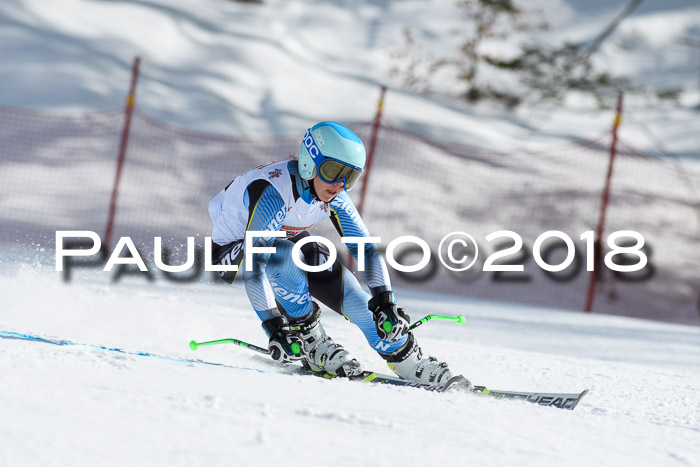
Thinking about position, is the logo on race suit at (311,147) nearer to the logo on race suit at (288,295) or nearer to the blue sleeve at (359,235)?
the blue sleeve at (359,235)

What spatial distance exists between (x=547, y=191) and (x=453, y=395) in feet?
31.8

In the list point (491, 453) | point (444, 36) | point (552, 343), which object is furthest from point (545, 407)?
point (444, 36)

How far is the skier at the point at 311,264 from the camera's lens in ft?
10.4

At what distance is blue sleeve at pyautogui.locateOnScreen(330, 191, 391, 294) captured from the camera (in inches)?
131

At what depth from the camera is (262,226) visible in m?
3.14

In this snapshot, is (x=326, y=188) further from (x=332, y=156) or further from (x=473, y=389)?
(x=473, y=389)

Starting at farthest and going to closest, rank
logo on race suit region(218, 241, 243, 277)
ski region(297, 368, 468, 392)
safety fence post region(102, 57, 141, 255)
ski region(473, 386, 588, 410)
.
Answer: safety fence post region(102, 57, 141, 255) < logo on race suit region(218, 241, 243, 277) < ski region(297, 368, 468, 392) < ski region(473, 386, 588, 410)

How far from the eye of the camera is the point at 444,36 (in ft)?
62.5

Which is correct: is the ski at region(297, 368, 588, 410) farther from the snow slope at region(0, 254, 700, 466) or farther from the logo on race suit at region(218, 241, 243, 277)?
the logo on race suit at region(218, 241, 243, 277)

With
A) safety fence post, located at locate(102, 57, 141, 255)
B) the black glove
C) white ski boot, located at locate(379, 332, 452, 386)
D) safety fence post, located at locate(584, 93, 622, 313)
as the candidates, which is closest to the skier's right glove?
the black glove

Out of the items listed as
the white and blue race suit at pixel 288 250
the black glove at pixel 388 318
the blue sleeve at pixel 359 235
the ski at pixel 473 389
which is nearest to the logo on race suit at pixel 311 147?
the white and blue race suit at pixel 288 250

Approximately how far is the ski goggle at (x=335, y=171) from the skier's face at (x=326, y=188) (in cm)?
2

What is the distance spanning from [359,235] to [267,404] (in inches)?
51.6

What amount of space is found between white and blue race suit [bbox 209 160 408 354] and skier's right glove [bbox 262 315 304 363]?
51mm
